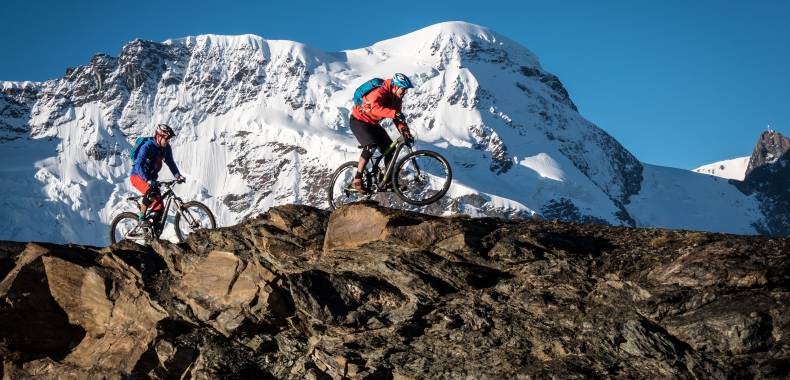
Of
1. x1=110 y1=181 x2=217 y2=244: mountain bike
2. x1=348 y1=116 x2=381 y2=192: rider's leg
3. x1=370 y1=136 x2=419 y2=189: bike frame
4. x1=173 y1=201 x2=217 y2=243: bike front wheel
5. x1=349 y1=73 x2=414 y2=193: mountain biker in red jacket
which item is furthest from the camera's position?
x1=110 y1=181 x2=217 y2=244: mountain bike

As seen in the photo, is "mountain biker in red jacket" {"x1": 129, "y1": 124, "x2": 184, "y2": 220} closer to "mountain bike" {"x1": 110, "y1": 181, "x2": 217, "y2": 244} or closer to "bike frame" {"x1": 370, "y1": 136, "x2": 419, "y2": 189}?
"mountain bike" {"x1": 110, "y1": 181, "x2": 217, "y2": 244}

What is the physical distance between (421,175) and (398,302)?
566 cm

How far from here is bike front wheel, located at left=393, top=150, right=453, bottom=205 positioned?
2030cm

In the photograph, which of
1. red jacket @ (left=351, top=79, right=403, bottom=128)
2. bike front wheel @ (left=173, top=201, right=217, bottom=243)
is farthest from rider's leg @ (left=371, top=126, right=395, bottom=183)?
bike front wheel @ (left=173, top=201, right=217, bottom=243)

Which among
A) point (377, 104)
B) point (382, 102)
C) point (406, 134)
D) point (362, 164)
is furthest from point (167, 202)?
point (406, 134)

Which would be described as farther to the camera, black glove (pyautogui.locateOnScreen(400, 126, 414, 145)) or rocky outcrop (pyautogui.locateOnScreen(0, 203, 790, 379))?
black glove (pyautogui.locateOnScreen(400, 126, 414, 145))

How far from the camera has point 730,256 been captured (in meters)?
15.5

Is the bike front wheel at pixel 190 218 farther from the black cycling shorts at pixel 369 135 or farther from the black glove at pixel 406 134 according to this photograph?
the black glove at pixel 406 134

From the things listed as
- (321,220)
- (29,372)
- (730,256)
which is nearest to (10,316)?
(29,372)

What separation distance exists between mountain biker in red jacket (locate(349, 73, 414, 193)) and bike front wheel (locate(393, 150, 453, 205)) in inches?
22.1

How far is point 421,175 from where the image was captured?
21922mm

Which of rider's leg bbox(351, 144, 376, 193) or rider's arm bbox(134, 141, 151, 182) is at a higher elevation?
rider's leg bbox(351, 144, 376, 193)

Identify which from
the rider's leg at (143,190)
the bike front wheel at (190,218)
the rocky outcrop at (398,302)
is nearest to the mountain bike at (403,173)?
the rocky outcrop at (398,302)

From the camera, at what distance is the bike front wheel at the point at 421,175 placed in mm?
20297
